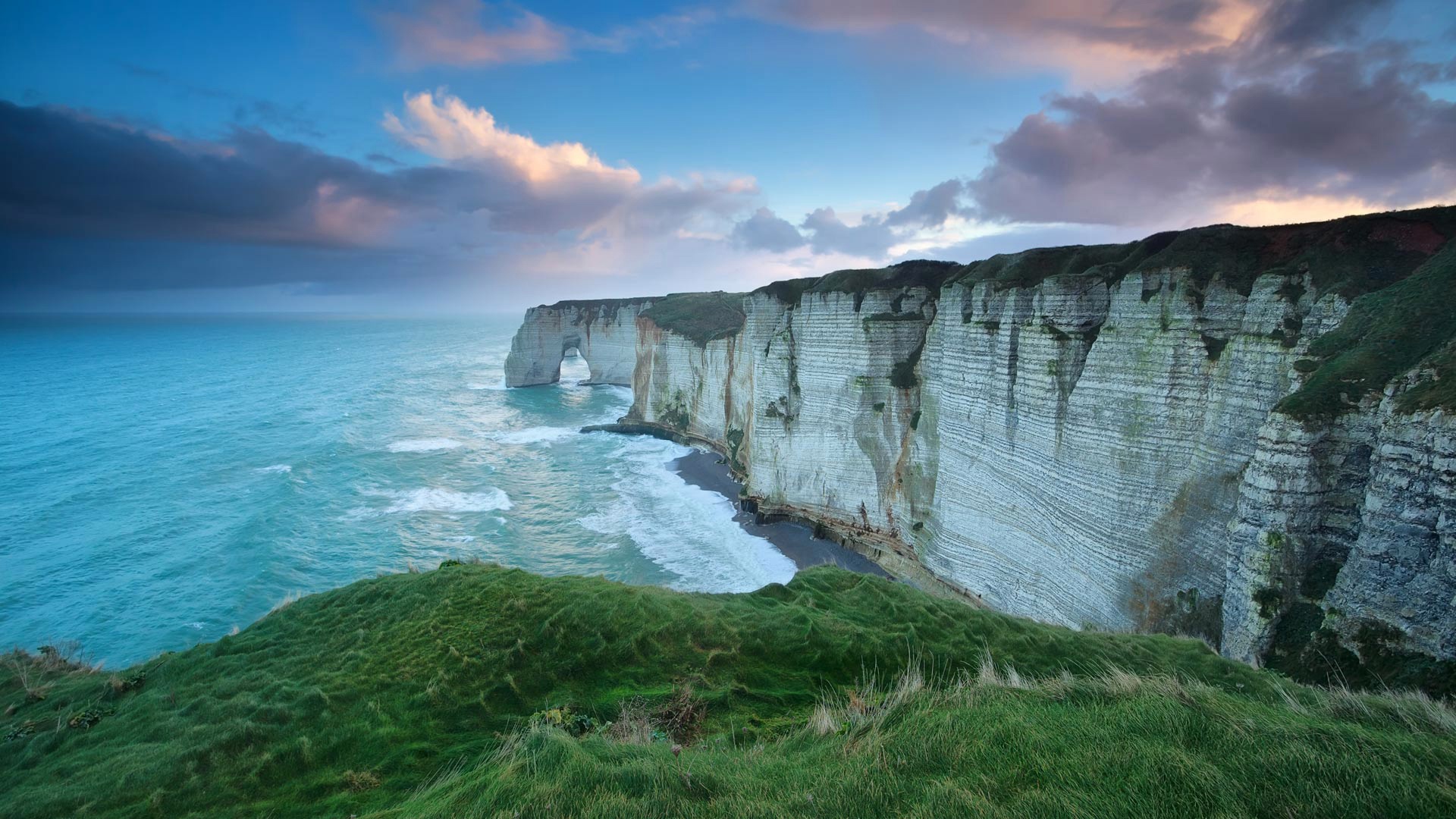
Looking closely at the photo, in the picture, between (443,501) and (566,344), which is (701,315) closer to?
(566,344)

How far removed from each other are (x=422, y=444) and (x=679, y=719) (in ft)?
142

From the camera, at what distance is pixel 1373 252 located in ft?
40.1

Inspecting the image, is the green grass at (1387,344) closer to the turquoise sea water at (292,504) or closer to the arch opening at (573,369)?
the turquoise sea water at (292,504)

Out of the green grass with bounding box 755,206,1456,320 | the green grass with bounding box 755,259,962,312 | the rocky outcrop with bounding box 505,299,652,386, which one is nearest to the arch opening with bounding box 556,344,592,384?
the rocky outcrop with bounding box 505,299,652,386

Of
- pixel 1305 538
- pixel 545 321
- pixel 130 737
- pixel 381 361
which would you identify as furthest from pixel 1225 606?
pixel 381 361

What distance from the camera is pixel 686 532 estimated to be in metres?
28.3

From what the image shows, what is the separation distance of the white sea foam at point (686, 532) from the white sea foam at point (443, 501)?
6.11m

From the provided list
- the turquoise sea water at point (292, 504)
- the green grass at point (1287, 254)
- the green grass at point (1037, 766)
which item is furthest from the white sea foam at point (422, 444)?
the green grass at point (1037, 766)

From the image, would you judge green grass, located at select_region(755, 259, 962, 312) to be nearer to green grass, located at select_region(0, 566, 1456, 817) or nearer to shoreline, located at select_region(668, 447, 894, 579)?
shoreline, located at select_region(668, 447, 894, 579)

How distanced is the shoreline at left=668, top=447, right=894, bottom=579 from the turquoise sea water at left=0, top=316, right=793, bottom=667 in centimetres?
75

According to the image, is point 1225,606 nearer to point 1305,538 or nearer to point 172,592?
point 1305,538

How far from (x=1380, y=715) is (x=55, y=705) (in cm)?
1669

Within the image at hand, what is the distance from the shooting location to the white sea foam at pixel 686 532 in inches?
930

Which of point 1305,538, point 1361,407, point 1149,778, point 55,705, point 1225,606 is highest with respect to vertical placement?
point 1361,407
